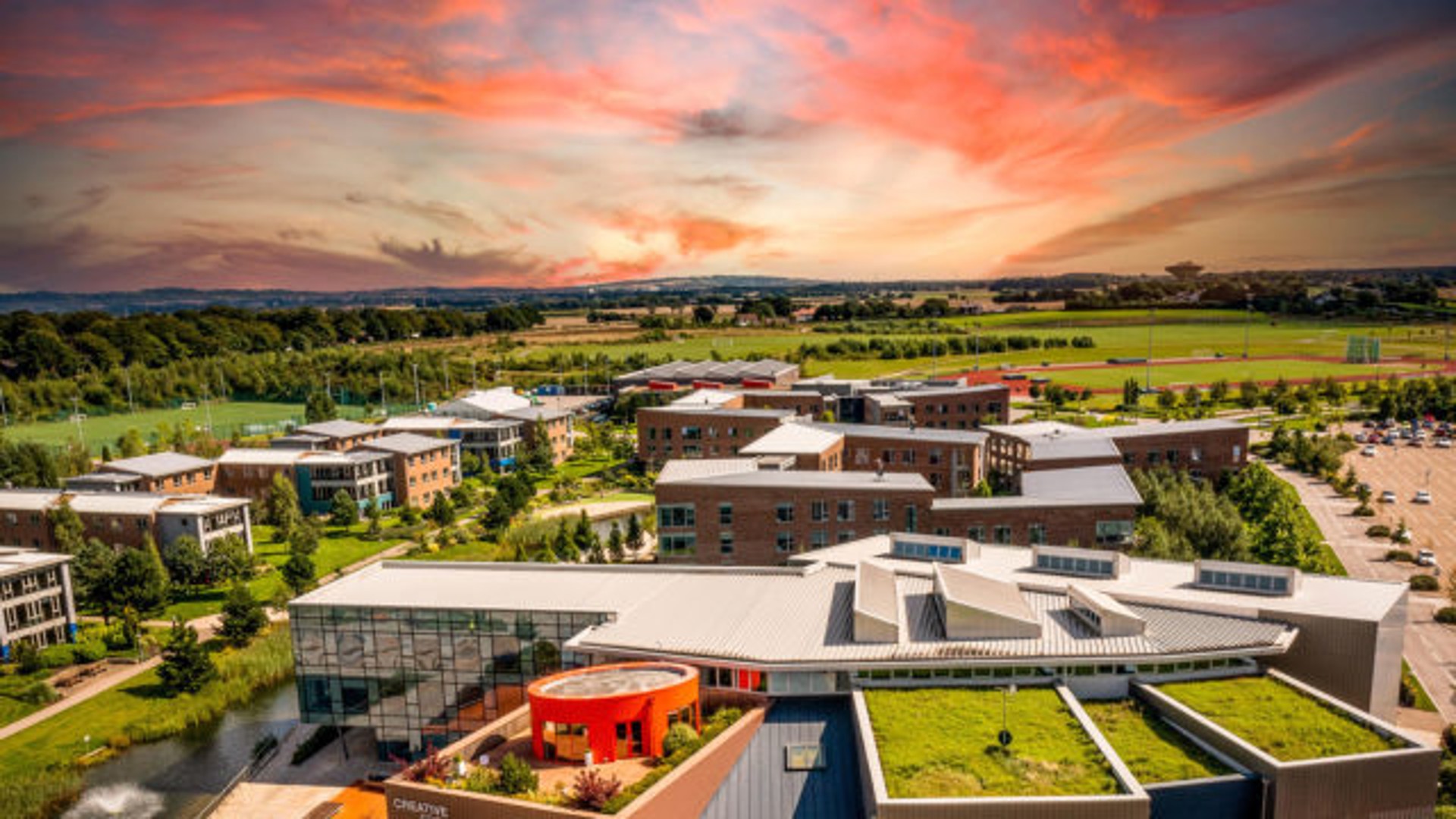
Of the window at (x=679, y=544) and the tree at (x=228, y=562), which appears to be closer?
the window at (x=679, y=544)

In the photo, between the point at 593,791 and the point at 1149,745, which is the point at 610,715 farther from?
the point at 1149,745

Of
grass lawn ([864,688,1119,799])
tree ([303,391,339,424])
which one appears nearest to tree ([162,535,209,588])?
grass lawn ([864,688,1119,799])

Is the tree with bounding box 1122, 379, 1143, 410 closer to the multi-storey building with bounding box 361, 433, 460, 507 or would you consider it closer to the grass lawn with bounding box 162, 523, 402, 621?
the multi-storey building with bounding box 361, 433, 460, 507

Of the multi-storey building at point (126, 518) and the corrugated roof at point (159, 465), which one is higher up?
the corrugated roof at point (159, 465)

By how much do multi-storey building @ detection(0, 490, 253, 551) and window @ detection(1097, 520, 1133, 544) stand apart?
185ft

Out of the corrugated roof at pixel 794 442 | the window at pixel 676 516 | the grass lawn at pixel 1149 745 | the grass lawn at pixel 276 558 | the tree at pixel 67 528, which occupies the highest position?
the corrugated roof at pixel 794 442

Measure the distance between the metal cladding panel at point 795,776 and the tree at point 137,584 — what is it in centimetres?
4270

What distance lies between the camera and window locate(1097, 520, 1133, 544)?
147 feet

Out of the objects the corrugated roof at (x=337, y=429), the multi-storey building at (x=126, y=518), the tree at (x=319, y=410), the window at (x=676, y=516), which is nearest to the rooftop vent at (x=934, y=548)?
the window at (x=676, y=516)

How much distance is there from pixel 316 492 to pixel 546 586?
47.6 m

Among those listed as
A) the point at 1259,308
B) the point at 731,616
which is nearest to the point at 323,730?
the point at 731,616

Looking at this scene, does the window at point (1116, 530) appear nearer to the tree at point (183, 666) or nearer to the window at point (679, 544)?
the window at point (679, 544)

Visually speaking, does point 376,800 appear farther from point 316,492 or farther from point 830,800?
point 316,492

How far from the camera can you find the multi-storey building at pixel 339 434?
81.6 metres
